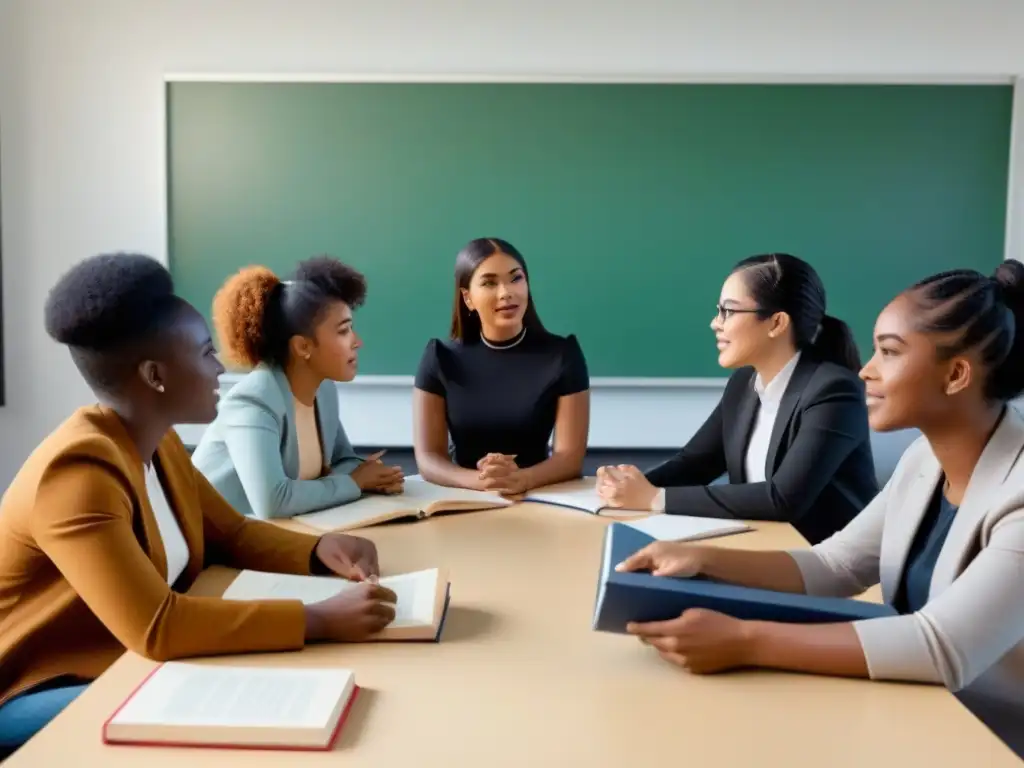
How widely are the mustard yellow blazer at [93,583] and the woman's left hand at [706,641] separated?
50 centimetres

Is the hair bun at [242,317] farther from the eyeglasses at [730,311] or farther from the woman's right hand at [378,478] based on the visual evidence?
the eyeglasses at [730,311]

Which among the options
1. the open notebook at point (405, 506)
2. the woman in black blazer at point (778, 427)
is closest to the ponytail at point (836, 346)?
the woman in black blazer at point (778, 427)

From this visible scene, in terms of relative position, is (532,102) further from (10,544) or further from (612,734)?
(612,734)

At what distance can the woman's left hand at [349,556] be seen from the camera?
5.10 ft

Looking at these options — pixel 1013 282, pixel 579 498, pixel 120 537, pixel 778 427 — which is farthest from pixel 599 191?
pixel 120 537

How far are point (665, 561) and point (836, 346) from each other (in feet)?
4.14

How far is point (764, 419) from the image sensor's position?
2381 mm

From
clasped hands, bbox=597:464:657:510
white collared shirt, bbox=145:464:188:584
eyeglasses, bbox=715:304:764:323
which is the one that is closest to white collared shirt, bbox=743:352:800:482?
eyeglasses, bbox=715:304:764:323

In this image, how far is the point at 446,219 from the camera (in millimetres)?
3777

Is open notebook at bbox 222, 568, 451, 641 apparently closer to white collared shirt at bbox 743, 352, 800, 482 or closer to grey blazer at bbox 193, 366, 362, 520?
grey blazer at bbox 193, 366, 362, 520

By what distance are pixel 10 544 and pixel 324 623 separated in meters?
0.48

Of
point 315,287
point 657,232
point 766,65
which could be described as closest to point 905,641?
point 315,287

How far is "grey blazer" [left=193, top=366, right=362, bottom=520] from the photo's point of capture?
201 centimetres

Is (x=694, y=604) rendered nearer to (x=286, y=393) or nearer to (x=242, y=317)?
(x=286, y=393)
